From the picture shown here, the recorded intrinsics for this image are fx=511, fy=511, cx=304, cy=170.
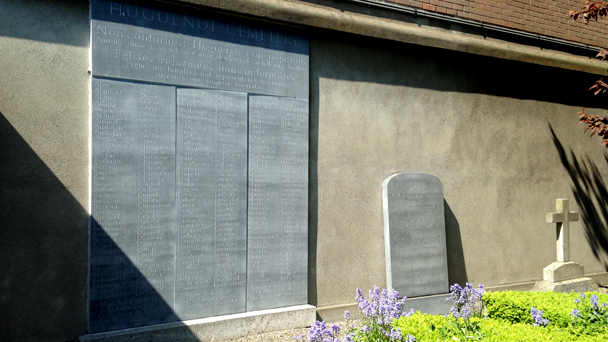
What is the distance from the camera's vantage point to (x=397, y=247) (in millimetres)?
6863

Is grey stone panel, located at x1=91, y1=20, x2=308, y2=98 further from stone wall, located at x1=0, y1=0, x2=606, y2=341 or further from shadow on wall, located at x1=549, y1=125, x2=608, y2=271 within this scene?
shadow on wall, located at x1=549, y1=125, x2=608, y2=271

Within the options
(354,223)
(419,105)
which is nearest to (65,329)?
(354,223)

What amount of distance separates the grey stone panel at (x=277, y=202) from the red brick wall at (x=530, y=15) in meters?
2.58

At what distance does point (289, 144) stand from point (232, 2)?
177 cm

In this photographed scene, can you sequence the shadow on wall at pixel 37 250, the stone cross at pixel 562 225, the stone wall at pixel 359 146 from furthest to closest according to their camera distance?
the stone cross at pixel 562 225 < the stone wall at pixel 359 146 < the shadow on wall at pixel 37 250

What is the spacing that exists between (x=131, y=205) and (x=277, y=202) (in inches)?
67.5

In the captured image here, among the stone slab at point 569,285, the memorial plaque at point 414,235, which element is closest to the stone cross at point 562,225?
the stone slab at point 569,285

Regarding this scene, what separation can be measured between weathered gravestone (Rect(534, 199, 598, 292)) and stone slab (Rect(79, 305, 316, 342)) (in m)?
4.24

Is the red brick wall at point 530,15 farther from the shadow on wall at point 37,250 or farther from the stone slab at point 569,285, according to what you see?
the shadow on wall at point 37,250

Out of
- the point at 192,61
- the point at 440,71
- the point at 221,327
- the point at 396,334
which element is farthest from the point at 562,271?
the point at 192,61

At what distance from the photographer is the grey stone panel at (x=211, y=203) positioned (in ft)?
18.2

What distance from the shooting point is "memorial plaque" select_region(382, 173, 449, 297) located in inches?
269

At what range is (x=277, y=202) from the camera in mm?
6156

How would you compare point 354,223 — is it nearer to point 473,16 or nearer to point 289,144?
point 289,144
